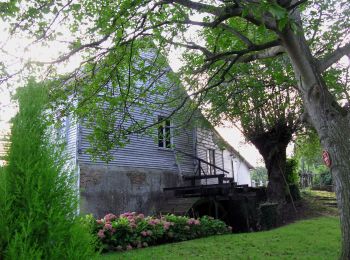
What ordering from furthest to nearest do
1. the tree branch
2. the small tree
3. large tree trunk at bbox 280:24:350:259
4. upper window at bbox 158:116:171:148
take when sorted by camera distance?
upper window at bbox 158:116:171:148 → the tree branch → large tree trunk at bbox 280:24:350:259 → the small tree

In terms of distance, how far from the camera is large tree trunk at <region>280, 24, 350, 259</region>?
22.0ft

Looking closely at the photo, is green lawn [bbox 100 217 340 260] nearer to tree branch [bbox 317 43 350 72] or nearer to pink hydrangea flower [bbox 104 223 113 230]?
pink hydrangea flower [bbox 104 223 113 230]

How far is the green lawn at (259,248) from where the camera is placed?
9016 mm

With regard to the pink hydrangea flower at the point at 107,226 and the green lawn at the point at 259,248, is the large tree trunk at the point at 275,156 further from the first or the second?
the pink hydrangea flower at the point at 107,226

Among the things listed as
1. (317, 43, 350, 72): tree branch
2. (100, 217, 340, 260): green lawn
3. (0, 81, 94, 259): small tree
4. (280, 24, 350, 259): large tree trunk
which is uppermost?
(317, 43, 350, 72): tree branch

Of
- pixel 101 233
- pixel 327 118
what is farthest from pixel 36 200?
pixel 101 233

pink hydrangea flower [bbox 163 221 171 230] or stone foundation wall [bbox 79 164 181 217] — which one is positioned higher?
stone foundation wall [bbox 79 164 181 217]

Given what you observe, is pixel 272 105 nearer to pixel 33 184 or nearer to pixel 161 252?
pixel 161 252

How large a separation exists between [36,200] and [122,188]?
1473 centimetres

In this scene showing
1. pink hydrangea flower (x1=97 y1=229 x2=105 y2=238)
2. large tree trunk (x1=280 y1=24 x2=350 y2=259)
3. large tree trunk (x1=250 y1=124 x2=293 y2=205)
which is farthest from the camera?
large tree trunk (x1=250 y1=124 x2=293 y2=205)

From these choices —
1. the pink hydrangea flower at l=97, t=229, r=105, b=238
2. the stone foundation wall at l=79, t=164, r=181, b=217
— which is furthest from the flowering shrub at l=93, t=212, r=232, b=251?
the stone foundation wall at l=79, t=164, r=181, b=217

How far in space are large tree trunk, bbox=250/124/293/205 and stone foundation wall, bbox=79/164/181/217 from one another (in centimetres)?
484

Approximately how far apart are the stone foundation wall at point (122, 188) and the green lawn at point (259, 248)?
571cm

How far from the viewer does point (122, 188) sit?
56.5 ft
